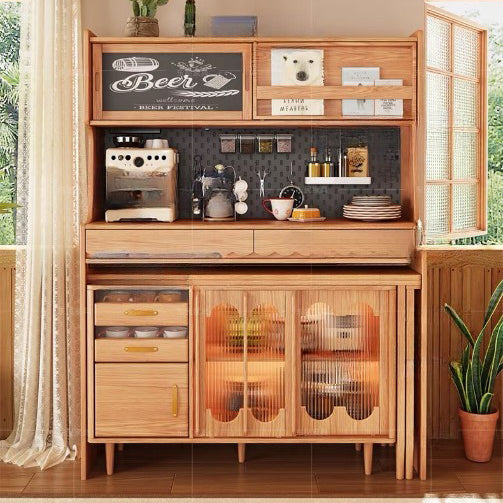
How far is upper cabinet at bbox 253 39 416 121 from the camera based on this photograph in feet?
11.9

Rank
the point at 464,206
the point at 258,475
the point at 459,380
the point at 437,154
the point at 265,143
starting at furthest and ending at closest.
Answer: the point at 464,206
the point at 437,154
the point at 265,143
the point at 459,380
the point at 258,475

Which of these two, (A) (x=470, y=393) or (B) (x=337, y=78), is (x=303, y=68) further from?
(A) (x=470, y=393)

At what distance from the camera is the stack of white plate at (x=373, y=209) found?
372 centimetres

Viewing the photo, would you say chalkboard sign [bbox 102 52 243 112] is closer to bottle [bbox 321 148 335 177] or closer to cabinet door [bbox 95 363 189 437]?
bottle [bbox 321 148 335 177]

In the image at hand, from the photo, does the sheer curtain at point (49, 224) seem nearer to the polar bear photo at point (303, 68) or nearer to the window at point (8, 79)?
the window at point (8, 79)

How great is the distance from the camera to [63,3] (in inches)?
152

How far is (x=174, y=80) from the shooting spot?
12.0 ft

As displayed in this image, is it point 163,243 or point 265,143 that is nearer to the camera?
point 163,243

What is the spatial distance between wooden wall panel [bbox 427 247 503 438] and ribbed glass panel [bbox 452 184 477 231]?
228 millimetres

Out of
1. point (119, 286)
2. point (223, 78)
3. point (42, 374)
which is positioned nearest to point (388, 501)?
point (119, 286)

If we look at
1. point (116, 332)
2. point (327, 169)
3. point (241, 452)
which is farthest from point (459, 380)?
point (116, 332)

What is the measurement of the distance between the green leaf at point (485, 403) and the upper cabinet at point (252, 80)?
55.1 inches

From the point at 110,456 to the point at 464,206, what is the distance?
7.61ft

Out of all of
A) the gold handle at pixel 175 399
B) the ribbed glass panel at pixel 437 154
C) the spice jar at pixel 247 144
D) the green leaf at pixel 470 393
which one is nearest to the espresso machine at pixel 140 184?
the spice jar at pixel 247 144
